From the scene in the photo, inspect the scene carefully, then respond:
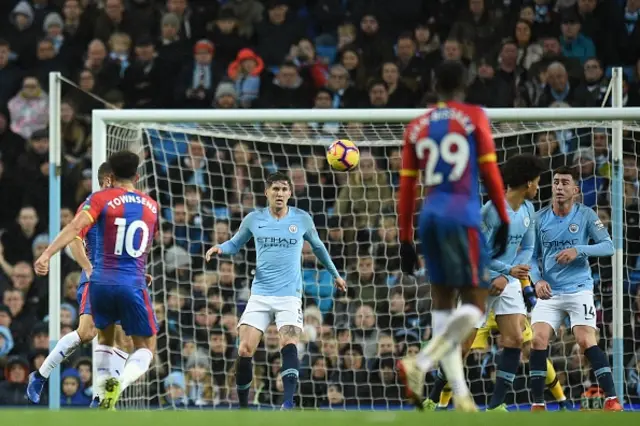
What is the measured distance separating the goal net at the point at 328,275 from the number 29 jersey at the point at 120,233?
318 centimetres

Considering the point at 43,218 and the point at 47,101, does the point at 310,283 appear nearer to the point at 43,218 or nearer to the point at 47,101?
the point at 43,218

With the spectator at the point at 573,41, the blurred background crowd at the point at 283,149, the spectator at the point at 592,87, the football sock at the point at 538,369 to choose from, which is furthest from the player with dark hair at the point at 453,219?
the spectator at the point at 573,41

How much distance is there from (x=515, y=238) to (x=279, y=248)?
197cm

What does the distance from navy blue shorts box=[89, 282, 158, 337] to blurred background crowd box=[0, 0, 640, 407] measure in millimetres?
3451

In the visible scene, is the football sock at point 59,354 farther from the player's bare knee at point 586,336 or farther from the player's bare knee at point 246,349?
the player's bare knee at point 586,336

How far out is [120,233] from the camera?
8906 mm

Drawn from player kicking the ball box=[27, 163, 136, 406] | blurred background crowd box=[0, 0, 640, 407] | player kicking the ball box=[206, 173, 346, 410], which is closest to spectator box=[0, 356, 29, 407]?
blurred background crowd box=[0, 0, 640, 407]

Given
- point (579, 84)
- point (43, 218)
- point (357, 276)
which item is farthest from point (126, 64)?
point (579, 84)

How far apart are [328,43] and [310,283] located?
3.77m

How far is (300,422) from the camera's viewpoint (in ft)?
20.6

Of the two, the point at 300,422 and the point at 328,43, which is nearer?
the point at 300,422

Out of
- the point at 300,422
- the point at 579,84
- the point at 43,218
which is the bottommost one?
the point at 300,422

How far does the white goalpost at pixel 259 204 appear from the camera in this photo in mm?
12555

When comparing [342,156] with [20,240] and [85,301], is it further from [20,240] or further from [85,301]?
[20,240]
